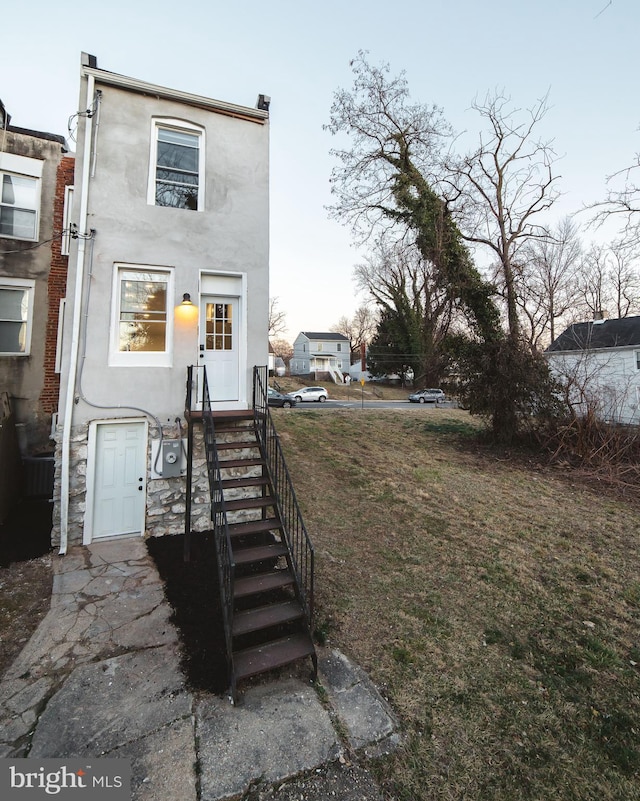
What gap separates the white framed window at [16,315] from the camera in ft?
27.0

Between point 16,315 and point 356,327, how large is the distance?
1894 inches

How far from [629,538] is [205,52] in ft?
39.8

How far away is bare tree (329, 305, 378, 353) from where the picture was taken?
163ft

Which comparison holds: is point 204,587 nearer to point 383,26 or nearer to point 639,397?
point 383,26

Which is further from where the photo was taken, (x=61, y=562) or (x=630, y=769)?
(x=61, y=562)

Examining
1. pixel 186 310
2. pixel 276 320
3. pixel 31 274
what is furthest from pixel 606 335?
pixel 276 320

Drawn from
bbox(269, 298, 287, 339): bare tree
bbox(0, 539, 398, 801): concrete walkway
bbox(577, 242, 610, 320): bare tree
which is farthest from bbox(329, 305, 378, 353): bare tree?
bbox(0, 539, 398, 801): concrete walkway

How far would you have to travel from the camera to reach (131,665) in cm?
329

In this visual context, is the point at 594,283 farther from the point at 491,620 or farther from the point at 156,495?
the point at 156,495

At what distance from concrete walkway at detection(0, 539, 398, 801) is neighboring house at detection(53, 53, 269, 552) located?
2.41 m

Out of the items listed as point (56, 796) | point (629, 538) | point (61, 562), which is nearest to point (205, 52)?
point (61, 562)

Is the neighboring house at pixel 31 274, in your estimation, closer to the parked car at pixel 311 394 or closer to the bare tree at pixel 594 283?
the parked car at pixel 311 394

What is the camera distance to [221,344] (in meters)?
6.37

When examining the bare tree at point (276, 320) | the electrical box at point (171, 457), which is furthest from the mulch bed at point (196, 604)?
the bare tree at point (276, 320)
